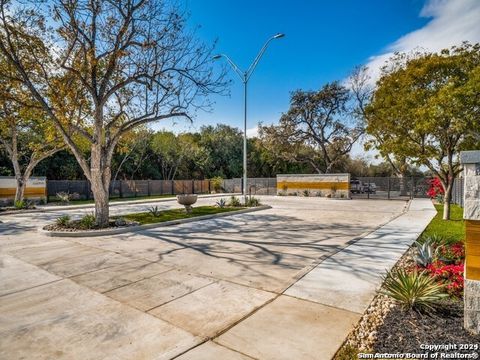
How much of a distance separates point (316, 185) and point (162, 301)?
24284 mm

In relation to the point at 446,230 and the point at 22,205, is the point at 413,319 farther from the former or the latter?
the point at 22,205

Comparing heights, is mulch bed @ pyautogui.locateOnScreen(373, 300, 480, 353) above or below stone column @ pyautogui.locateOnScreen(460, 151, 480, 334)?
below

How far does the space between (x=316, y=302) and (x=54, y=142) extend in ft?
62.3

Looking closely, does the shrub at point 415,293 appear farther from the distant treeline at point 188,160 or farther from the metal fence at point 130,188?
the distant treeline at point 188,160

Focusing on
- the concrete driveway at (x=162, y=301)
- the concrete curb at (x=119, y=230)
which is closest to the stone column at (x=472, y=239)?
the concrete driveway at (x=162, y=301)

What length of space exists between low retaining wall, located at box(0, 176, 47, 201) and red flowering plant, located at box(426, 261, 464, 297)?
24.0m

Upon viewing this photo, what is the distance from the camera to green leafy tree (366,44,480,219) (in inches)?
382

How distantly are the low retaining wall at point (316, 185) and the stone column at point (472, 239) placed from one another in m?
23.0

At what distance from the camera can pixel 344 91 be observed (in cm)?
3234

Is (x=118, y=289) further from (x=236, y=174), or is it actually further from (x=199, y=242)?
(x=236, y=174)

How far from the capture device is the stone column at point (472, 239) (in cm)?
307

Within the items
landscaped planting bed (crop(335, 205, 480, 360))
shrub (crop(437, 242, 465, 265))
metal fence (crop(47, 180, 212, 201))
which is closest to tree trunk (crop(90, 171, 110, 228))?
landscaped planting bed (crop(335, 205, 480, 360))

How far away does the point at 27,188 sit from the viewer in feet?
67.7

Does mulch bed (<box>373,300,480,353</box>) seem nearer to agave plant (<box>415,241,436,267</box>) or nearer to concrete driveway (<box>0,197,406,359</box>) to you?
concrete driveway (<box>0,197,406,359</box>)
